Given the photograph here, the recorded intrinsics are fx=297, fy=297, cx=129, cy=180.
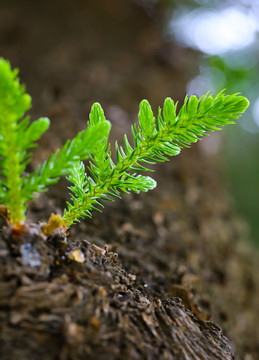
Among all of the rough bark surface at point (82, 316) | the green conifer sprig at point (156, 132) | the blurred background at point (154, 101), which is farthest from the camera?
the blurred background at point (154, 101)

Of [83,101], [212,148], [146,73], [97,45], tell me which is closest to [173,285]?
[83,101]

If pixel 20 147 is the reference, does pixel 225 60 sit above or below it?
above

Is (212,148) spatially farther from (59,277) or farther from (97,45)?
(59,277)

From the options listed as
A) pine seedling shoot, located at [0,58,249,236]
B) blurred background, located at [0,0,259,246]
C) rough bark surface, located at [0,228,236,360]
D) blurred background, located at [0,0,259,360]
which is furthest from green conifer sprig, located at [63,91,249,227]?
blurred background, located at [0,0,259,246]

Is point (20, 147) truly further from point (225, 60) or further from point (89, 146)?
point (225, 60)

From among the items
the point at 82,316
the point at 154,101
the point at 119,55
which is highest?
the point at 119,55

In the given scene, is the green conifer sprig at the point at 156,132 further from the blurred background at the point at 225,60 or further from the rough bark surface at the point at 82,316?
the blurred background at the point at 225,60

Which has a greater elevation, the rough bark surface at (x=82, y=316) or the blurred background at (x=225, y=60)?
the blurred background at (x=225, y=60)

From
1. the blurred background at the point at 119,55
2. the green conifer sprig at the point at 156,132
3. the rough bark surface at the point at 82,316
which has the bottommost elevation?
the rough bark surface at the point at 82,316

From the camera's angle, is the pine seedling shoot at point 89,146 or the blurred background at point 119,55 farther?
the blurred background at point 119,55

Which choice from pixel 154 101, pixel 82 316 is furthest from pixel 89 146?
pixel 154 101

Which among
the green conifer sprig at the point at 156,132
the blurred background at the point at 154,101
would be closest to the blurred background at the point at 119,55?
the blurred background at the point at 154,101

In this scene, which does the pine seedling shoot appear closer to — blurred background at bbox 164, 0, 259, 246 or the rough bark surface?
the rough bark surface
